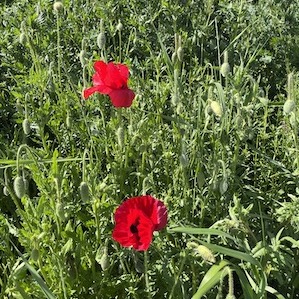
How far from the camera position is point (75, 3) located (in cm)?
244

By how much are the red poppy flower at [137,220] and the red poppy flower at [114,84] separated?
26 centimetres

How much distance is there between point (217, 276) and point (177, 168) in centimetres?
50

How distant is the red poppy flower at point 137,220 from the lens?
116 centimetres

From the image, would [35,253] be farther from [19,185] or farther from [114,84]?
[114,84]

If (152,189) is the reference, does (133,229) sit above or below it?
above

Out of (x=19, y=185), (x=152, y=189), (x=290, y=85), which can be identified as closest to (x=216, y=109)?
(x=290, y=85)

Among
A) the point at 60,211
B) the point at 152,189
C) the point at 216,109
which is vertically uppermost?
the point at 216,109

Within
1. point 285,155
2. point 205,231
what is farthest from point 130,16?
point 205,231

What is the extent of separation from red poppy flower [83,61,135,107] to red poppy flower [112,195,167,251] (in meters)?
0.26

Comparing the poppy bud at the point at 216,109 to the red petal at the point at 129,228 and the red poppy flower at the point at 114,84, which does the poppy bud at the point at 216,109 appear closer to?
the red poppy flower at the point at 114,84

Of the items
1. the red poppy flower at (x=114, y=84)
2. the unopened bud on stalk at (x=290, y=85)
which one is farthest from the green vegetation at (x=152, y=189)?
the red poppy flower at (x=114, y=84)

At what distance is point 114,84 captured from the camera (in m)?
1.38

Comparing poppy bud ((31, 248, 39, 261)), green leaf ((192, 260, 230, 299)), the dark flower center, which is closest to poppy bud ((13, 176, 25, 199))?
poppy bud ((31, 248, 39, 261))

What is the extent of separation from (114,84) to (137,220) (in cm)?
35
